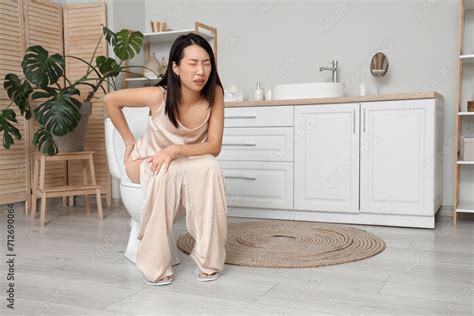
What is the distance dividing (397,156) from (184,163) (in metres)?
1.56

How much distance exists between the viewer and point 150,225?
1.89 meters

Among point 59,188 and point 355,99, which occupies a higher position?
point 355,99

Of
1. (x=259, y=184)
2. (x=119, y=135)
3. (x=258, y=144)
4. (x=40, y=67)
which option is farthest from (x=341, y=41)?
(x=40, y=67)

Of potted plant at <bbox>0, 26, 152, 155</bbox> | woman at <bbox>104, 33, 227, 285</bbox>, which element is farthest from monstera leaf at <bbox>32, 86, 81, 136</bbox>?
woman at <bbox>104, 33, 227, 285</bbox>

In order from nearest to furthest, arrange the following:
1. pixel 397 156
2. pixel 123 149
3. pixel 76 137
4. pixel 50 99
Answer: pixel 123 149 → pixel 397 156 → pixel 50 99 → pixel 76 137

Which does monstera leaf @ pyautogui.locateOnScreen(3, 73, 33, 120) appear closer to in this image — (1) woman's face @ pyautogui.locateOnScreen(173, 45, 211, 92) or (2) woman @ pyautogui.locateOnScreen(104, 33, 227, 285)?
(2) woman @ pyautogui.locateOnScreen(104, 33, 227, 285)

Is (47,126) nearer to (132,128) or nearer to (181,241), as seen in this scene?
(132,128)

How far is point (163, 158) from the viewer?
1.88 m

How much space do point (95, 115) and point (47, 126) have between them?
83 centimetres

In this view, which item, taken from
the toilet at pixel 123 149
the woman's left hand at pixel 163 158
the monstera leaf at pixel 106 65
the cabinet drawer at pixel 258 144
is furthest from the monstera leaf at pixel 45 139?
the woman's left hand at pixel 163 158

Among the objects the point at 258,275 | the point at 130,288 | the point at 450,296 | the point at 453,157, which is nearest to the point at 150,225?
the point at 130,288

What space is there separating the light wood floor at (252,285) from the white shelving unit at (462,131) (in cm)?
51

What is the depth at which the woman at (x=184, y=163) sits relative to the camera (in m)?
1.90

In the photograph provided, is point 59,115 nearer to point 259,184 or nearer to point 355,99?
point 259,184
